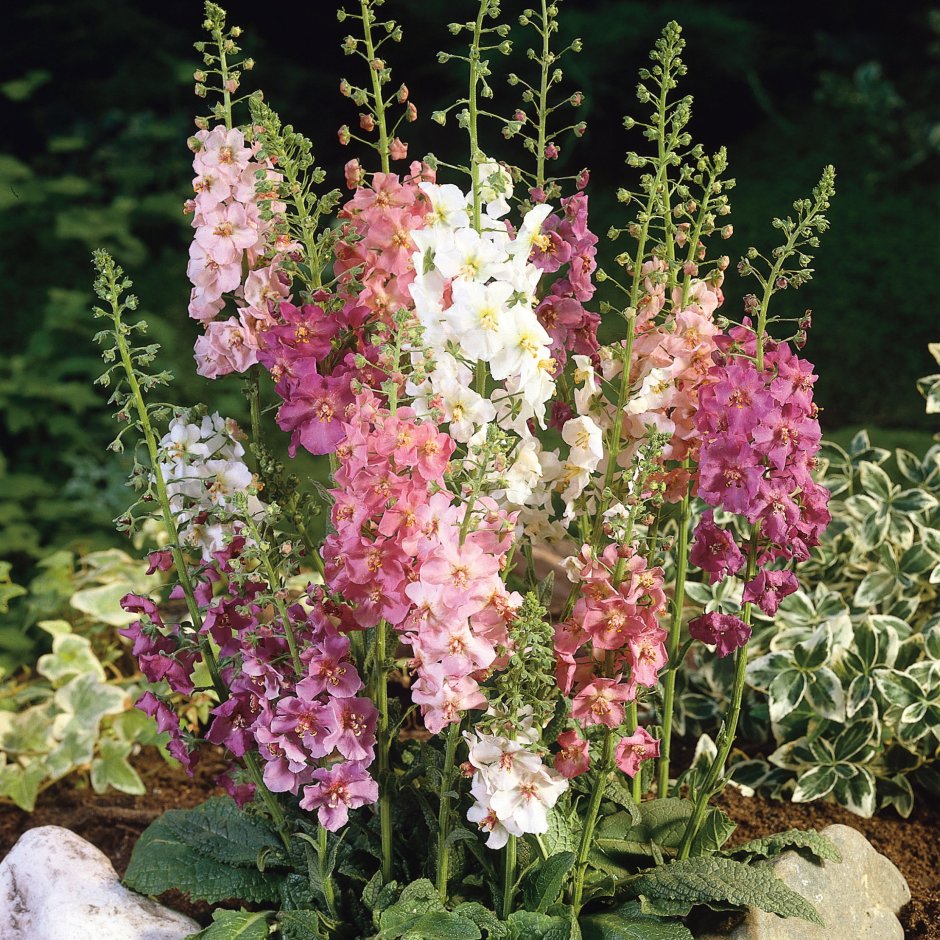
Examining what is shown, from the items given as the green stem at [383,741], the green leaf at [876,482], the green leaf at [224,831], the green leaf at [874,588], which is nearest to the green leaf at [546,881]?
the green stem at [383,741]

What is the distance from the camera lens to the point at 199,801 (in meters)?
2.97

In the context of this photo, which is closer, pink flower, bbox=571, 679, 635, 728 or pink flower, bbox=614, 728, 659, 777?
pink flower, bbox=571, 679, 635, 728

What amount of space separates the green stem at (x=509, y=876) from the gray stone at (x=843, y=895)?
0.39 metres

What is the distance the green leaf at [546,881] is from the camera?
188cm

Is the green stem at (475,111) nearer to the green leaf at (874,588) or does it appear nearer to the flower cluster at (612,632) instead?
the flower cluster at (612,632)

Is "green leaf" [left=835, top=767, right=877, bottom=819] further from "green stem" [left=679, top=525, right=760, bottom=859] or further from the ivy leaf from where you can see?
the ivy leaf

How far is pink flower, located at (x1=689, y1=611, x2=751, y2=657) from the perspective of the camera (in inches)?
74.1

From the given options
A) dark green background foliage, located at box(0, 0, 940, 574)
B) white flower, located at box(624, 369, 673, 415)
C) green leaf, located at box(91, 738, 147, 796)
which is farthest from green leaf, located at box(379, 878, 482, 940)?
dark green background foliage, located at box(0, 0, 940, 574)

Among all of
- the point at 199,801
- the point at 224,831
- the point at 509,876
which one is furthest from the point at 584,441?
the point at 199,801

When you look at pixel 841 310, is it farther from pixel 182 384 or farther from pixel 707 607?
pixel 707 607

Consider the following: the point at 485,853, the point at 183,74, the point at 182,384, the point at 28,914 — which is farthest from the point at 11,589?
the point at 183,74

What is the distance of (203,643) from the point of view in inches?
76.5

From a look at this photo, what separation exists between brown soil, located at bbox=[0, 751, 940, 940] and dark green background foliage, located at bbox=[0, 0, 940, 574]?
3.46ft

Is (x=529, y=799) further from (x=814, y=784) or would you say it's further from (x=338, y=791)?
(x=814, y=784)
